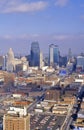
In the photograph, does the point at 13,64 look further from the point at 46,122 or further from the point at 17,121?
the point at 17,121

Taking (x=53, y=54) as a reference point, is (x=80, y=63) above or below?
below

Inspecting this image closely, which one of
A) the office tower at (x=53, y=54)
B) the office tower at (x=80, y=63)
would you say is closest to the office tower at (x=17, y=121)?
the office tower at (x=80, y=63)

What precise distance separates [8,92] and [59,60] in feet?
59.5

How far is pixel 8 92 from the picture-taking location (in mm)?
22828

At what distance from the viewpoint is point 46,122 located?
14.9 metres

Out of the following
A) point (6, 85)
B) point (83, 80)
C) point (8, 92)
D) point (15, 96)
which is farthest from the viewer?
point (83, 80)

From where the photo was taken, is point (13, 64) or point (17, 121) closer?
point (17, 121)

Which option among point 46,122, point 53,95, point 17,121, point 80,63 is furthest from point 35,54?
point 17,121

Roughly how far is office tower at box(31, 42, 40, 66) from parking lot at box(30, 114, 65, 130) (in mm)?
20874

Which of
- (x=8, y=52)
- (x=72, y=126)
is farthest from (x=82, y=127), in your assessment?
(x=8, y=52)

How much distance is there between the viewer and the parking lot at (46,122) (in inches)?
557

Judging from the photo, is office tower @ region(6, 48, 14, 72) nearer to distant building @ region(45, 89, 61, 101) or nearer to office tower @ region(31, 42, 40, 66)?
office tower @ region(31, 42, 40, 66)

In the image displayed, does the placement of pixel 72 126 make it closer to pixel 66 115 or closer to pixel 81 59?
pixel 66 115

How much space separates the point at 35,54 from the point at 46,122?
23161mm
